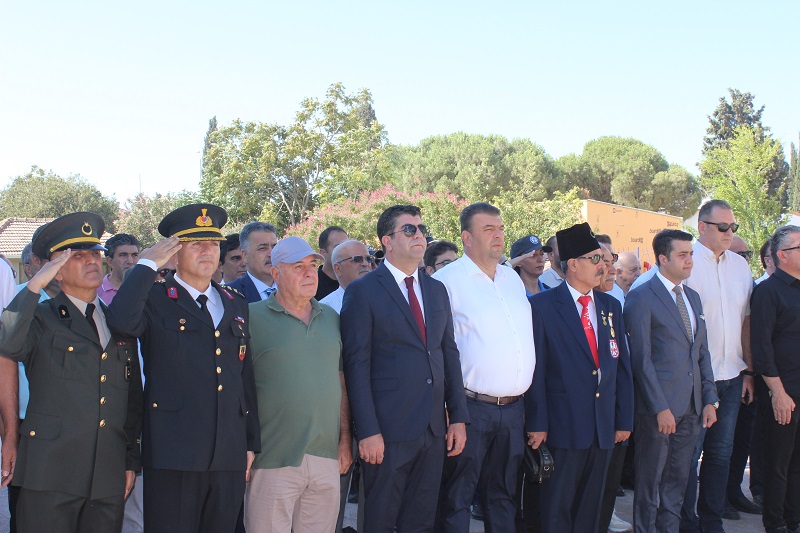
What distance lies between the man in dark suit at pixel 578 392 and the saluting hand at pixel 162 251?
8.14 feet

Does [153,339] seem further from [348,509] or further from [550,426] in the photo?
[348,509]

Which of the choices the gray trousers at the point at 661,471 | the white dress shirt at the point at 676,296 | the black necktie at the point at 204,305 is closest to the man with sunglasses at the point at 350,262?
the black necktie at the point at 204,305

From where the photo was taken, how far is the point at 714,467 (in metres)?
5.45

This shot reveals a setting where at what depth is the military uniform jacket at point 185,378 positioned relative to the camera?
134 inches

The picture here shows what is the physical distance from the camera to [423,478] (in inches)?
165

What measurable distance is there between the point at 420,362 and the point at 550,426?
115 centimetres

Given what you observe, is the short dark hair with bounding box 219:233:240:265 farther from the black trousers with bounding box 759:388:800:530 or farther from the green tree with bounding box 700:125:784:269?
the green tree with bounding box 700:125:784:269

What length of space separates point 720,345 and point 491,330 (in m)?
2.22

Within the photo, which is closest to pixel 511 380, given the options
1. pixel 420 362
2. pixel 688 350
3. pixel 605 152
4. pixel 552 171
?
pixel 420 362

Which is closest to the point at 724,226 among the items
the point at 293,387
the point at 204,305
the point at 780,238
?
the point at 780,238

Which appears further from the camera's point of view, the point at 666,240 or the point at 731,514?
the point at 731,514

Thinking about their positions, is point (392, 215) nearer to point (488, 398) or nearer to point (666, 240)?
point (488, 398)

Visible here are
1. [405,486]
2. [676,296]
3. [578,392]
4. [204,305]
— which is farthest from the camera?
[676,296]

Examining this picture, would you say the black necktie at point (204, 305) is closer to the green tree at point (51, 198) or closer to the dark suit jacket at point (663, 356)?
the dark suit jacket at point (663, 356)
